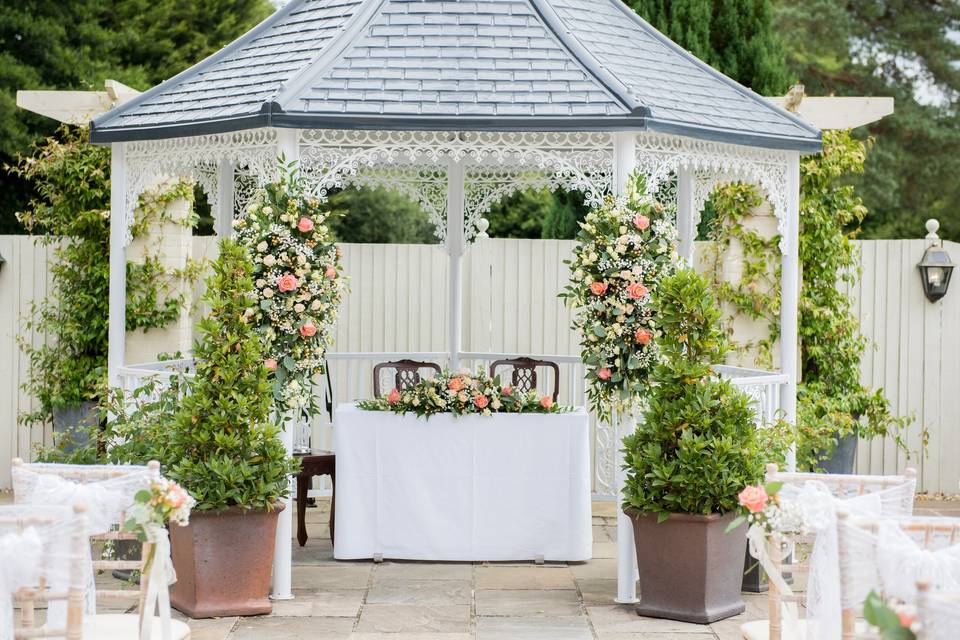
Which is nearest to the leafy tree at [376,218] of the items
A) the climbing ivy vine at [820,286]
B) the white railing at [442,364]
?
the white railing at [442,364]

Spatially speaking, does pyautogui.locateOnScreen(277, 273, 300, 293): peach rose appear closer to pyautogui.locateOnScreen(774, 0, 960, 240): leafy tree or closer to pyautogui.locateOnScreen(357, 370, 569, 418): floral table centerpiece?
pyautogui.locateOnScreen(357, 370, 569, 418): floral table centerpiece

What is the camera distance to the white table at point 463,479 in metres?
7.20

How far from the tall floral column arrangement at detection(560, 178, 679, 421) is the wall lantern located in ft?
12.6

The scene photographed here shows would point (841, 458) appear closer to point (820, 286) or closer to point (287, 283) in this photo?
point (820, 286)

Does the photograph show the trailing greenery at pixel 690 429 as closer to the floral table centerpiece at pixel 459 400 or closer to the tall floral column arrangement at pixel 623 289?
the tall floral column arrangement at pixel 623 289

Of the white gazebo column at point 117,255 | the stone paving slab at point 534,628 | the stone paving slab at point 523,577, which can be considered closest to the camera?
the stone paving slab at point 534,628

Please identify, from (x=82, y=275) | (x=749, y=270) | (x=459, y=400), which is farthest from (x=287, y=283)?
(x=749, y=270)

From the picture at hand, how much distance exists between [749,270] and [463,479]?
3258 millimetres

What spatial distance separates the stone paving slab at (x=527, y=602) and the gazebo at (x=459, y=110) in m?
0.34

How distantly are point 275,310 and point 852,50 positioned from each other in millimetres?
15280

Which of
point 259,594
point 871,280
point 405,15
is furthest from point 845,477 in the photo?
point 871,280

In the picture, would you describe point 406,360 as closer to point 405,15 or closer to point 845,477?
point 405,15

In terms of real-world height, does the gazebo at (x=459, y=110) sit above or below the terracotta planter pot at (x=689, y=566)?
above

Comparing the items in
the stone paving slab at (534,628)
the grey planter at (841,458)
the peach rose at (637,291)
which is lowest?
the stone paving slab at (534,628)
